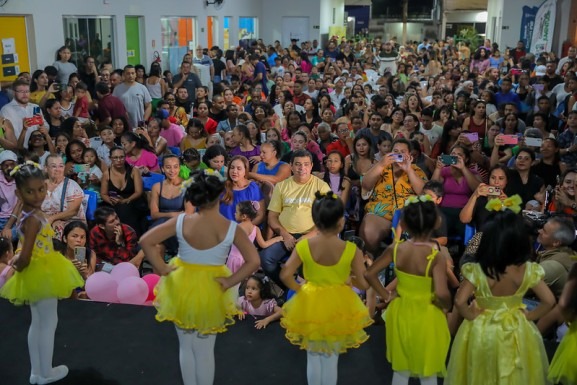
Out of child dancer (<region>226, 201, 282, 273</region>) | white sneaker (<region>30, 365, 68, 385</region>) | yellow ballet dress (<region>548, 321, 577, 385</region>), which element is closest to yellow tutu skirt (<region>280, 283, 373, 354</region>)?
yellow ballet dress (<region>548, 321, 577, 385</region>)

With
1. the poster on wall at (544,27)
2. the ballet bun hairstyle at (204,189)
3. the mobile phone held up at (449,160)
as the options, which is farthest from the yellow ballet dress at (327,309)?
the poster on wall at (544,27)

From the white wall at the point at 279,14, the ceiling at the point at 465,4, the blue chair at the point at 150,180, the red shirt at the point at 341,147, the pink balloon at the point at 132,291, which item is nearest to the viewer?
the pink balloon at the point at 132,291

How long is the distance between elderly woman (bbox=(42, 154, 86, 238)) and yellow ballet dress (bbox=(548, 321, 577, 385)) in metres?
3.81

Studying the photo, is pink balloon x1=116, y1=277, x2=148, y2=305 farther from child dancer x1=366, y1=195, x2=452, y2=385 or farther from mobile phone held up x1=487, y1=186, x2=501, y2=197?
mobile phone held up x1=487, y1=186, x2=501, y2=197

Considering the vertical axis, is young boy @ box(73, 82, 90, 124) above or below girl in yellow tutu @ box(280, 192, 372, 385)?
above

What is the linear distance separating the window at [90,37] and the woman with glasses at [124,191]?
16.3ft

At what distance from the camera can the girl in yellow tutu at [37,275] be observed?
3031 mm

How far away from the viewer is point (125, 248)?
192 inches

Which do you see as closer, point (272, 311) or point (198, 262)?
point (198, 262)

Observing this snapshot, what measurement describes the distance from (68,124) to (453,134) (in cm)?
407

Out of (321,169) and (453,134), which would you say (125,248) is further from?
(453,134)

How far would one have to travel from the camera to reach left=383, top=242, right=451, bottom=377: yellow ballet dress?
2834 mm

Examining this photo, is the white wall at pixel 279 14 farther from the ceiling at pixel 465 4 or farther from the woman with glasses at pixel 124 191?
the woman with glasses at pixel 124 191

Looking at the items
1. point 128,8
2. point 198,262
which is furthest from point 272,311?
point 128,8
